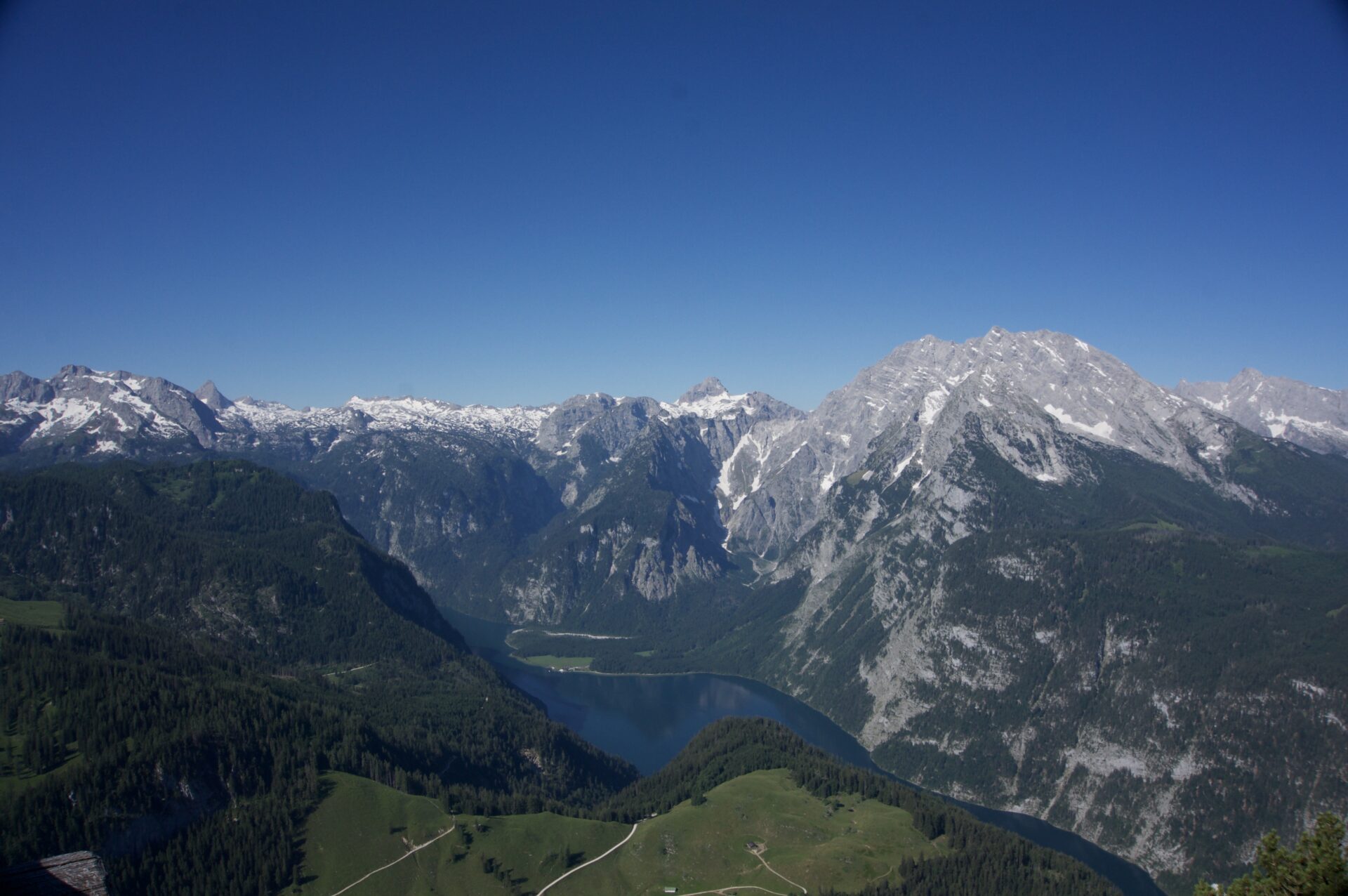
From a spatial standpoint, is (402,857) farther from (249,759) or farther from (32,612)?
(32,612)

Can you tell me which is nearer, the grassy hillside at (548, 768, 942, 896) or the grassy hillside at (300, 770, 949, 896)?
the grassy hillside at (300, 770, 949, 896)

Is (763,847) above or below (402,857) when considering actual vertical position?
above

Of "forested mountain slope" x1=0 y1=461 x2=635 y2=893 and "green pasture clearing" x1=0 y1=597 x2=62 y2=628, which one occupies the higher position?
"green pasture clearing" x1=0 y1=597 x2=62 y2=628

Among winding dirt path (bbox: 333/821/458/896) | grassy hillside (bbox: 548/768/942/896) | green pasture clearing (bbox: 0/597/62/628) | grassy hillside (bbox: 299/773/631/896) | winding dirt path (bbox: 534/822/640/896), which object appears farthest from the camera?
green pasture clearing (bbox: 0/597/62/628)

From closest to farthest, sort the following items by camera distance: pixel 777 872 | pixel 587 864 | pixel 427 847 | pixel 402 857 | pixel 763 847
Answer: pixel 402 857
pixel 777 872
pixel 427 847
pixel 587 864
pixel 763 847

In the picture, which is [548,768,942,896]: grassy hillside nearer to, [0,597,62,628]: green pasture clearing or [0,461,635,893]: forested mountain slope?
[0,461,635,893]: forested mountain slope

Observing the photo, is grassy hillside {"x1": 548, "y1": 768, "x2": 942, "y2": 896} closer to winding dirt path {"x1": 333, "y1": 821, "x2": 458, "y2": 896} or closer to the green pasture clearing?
winding dirt path {"x1": 333, "y1": 821, "x2": 458, "y2": 896}

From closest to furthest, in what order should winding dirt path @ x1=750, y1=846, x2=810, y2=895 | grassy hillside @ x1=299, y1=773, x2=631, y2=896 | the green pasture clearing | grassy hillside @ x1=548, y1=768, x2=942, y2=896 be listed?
1. grassy hillside @ x1=299, y1=773, x2=631, y2=896
2. winding dirt path @ x1=750, y1=846, x2=810, y2=895
3. grassy hillside @ x1=548, y1=768, x2=942, y2=896
4. the green pasture clearing

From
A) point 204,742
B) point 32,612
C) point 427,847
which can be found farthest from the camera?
point 32,612

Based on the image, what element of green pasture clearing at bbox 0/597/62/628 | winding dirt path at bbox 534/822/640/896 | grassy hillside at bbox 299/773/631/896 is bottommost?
winding dirt path at bbox 534/822/640/896

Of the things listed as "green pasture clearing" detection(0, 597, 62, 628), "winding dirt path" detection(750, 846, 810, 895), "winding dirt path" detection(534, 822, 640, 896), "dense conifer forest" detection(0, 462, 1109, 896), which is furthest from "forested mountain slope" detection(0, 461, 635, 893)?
"winding dirt path" detection(750, 846, 810, 895)

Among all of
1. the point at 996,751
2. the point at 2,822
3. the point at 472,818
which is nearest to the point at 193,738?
the point at 2,822

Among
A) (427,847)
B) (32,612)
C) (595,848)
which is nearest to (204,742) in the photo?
(427,847)
